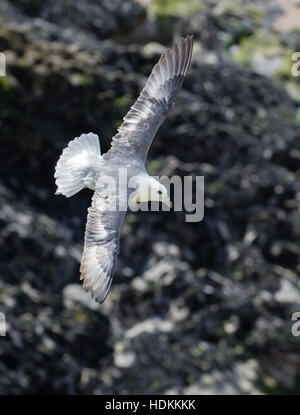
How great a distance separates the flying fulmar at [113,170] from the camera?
788 cm

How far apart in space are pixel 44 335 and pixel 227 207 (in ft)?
16.3

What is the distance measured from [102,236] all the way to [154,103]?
216cm

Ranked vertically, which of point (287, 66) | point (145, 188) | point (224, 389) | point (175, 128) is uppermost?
point (287, 66)

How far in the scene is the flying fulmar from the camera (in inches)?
310

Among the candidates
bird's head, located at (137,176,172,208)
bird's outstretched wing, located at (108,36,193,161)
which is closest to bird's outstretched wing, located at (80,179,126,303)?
bird's head, located at (137,176,172,208)

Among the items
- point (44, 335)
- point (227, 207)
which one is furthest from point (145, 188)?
point (227, 207)

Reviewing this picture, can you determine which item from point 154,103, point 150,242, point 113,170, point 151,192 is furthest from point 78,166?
point 150,242

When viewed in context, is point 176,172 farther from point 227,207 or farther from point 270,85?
point 270,85

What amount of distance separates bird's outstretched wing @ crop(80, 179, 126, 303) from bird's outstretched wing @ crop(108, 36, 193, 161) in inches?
37.7

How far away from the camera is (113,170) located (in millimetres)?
8477

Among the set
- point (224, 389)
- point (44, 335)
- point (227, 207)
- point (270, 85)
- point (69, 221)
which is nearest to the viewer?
point (44, 335)

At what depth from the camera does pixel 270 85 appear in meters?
19.0

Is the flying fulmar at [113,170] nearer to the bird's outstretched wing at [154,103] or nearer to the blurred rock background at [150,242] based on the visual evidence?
the bird's outstretched wing at [154,103]

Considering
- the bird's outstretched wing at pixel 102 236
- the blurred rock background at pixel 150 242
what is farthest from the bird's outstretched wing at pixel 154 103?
the blurred rock background at pixel 150 242
